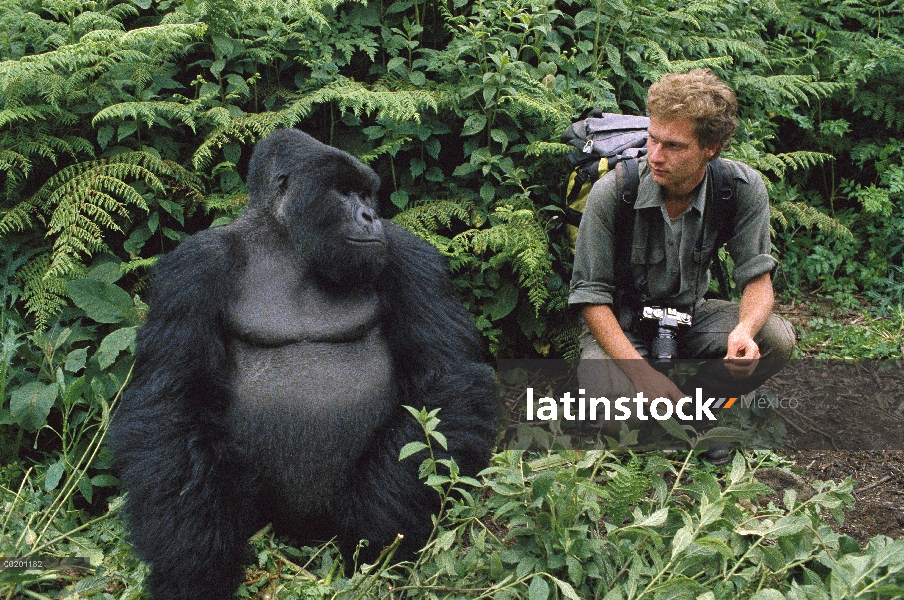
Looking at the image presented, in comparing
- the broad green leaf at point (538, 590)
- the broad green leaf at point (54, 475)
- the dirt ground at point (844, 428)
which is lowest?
the dirt ground at point (844, 428)

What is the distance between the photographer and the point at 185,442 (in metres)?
2.90

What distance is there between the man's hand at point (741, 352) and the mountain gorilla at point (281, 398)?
105 centimetres

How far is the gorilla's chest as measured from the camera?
117 inches

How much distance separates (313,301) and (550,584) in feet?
4.21

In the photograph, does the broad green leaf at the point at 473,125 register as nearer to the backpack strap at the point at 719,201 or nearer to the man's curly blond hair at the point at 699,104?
the man's curly blond hair at the point at 699,104

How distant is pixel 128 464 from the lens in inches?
117

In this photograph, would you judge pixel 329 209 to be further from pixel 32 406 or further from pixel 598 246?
pixel 32 406

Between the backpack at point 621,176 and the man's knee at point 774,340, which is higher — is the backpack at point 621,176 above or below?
above

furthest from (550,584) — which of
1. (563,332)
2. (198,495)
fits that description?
(563,332)

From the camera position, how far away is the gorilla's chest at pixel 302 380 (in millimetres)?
2977

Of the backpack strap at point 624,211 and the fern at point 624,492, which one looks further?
the backpack strap at point 624,211

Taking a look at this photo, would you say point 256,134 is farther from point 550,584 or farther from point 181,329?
point 550,584
